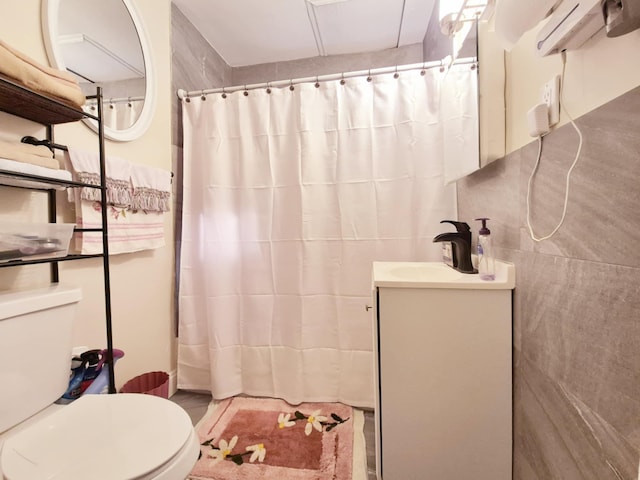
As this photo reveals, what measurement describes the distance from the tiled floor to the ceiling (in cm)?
243

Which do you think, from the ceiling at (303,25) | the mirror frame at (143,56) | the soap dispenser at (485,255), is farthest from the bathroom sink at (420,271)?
the ceiling at (303,25)

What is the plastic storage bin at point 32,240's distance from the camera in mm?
852

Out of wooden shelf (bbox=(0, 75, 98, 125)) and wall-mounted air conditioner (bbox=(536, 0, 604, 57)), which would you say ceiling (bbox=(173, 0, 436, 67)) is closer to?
wooden shelf (bbox=(0, 75, 98, 125))

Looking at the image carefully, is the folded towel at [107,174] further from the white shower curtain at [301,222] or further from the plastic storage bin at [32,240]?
the white shower curtain at [301,222]

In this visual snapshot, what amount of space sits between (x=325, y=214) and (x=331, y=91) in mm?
691

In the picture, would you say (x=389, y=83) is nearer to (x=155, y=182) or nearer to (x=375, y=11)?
(x=375, y=11)

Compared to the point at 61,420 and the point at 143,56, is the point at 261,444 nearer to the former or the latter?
the point at 61,420

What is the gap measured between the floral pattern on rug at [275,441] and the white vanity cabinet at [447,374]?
47 cm

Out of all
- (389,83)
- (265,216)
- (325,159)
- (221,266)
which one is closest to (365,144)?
(325,159)

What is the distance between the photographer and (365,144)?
63.4 inches

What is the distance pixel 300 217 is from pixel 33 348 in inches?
46.8

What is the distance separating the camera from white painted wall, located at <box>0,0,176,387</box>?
1.01 metres

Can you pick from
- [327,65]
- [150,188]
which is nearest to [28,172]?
[150,188]

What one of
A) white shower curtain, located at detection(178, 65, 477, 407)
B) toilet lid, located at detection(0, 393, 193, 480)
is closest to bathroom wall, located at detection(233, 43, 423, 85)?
white shower curtain, located at detection(178, 65, 477, 407)
